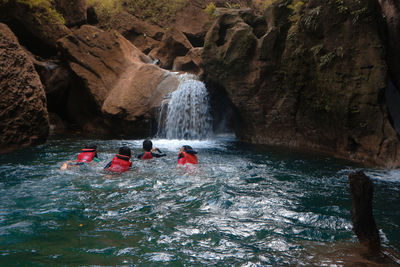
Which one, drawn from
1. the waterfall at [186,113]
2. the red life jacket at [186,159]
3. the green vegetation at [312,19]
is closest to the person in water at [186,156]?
the red life jacket at [186,159]

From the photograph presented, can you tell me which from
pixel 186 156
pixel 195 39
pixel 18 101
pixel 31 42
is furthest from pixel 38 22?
pixel 186 156

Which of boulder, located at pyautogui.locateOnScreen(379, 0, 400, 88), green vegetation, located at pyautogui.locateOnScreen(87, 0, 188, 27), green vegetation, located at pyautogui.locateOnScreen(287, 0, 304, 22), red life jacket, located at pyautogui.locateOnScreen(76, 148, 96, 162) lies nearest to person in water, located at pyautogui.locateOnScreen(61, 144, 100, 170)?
red life jacket, located at pyautogui.locateOnScreen(76, 148, 96, 162)

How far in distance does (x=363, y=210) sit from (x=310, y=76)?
812 centimetres

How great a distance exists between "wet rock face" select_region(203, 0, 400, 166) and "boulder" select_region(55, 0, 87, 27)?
734 cm

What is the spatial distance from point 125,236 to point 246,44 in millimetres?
9704

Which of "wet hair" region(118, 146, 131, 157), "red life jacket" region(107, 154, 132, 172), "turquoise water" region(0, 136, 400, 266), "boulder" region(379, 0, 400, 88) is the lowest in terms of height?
"turquoise water" region(0, 136, 400, 266)

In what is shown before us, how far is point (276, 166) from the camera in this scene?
7.66 metres

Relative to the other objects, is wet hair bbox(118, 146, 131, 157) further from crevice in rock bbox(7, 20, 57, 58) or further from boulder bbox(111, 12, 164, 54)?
boulder bbox(111, 12, 164, 54)

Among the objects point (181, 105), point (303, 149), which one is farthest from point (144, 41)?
point (303, 149)

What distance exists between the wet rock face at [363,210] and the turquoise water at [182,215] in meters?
0.32

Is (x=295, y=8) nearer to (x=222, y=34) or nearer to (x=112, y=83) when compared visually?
(x=222, y=34)

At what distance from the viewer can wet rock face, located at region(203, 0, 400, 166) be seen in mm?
8055

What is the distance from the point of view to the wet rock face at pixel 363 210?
261cm

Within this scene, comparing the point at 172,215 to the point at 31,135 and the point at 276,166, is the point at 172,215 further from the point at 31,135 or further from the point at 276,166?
the point at 31,135
